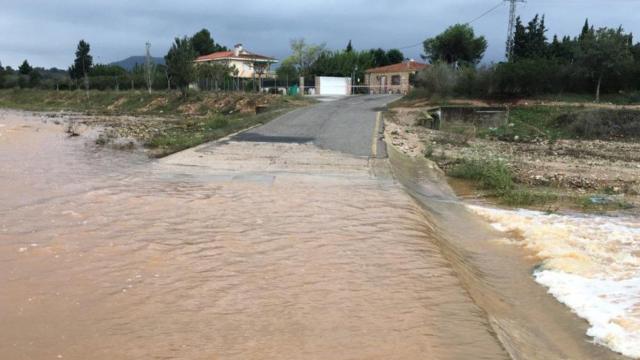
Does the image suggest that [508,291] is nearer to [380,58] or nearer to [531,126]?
[531,126]

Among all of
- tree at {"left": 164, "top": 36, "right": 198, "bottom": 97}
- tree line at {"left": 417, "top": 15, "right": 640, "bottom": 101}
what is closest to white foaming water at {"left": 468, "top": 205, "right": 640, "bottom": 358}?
tree line at {"left": 417, "top": 15, "right": 640, "bottom": 101}

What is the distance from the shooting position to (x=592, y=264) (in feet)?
27.9

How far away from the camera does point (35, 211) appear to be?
983 cm

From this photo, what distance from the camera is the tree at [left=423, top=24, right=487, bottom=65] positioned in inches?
2530

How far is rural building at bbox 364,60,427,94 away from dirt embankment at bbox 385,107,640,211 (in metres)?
37.0

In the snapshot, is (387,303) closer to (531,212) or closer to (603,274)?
(603,274)

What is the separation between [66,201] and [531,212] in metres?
8.98

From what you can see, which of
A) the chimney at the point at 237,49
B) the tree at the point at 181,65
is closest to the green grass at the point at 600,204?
the tree at the point at 181,65

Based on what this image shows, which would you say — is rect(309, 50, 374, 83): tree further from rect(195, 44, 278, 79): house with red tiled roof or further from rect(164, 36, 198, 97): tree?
rect(164, 36, 198, 97): tree

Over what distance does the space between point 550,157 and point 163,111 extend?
36308 millimetres

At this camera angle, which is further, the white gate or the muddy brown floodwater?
the white gate

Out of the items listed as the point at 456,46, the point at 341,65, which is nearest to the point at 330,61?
the point at 341,65

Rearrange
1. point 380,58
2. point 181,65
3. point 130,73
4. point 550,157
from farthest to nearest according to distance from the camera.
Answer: point 380,58, point 130,73, point 181,65, point 550,157

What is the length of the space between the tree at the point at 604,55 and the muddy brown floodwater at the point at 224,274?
98.4 ft
